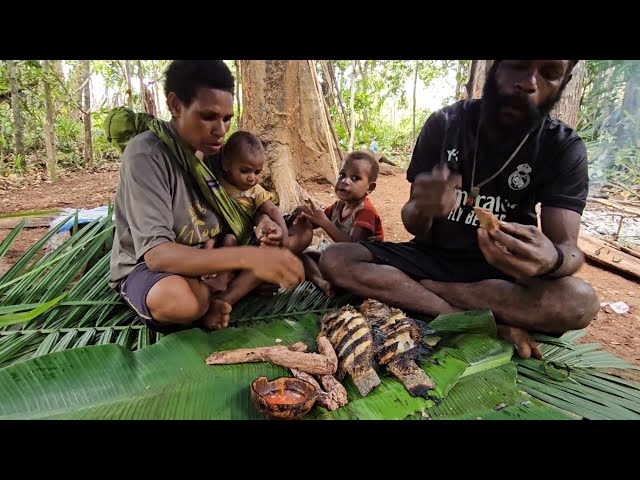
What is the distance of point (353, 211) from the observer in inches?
81.8

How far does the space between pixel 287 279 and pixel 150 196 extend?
503mm

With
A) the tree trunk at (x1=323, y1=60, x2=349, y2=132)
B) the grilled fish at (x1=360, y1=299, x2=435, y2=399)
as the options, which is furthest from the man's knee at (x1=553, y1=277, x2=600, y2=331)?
the tree trunk at (x1=323, y1=60, x2=349, y2=132)

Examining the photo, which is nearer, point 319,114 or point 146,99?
point 146,99

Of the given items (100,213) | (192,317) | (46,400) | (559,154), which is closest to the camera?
(46,400)

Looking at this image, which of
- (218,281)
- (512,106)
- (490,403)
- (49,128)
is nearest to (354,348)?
(490,403)

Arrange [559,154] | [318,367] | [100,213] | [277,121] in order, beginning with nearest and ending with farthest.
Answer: [318,367] → [559,154] → [100,213] → [277,121]

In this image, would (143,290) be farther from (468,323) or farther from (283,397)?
(468,323)

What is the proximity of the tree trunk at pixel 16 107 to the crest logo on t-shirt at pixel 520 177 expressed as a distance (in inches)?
117

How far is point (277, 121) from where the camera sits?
7.80 ft

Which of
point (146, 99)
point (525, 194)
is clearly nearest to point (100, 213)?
point (146, 99)

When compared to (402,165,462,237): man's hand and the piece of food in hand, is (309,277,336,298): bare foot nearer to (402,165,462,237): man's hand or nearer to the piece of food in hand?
(402,165,462,237): man's hand

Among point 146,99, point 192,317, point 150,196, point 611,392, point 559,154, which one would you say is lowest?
point 611,392

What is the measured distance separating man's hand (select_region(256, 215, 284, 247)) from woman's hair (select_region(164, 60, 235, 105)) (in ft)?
1.72

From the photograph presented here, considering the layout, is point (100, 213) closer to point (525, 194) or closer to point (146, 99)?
point (146, 99)
